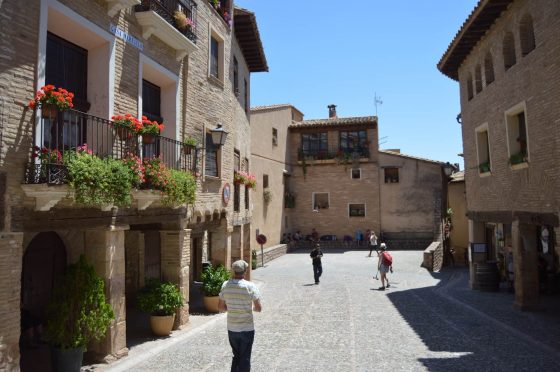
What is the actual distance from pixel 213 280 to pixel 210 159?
12.4 feet

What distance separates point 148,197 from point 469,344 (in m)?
7.54

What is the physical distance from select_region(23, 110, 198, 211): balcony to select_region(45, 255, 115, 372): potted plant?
177 cm

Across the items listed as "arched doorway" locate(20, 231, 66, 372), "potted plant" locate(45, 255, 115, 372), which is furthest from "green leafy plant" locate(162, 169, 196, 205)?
"arched doorway" locate(20, 231, 66, 372)

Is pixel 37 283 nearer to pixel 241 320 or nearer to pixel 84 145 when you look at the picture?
pixel 84 145

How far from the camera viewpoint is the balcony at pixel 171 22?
9.78 m

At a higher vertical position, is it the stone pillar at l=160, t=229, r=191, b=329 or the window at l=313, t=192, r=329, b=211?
the window at l=313, t=192, r=329, b=211

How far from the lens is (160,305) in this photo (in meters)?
10.4

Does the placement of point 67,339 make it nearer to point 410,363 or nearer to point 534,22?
point 410,363

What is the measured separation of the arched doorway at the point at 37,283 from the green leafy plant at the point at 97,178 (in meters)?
2.77

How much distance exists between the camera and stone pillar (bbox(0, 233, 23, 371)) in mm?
6312

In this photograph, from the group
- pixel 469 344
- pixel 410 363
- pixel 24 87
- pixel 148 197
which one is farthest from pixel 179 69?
pixel 469 344

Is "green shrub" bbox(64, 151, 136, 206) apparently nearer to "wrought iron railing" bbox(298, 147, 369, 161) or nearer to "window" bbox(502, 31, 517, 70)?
"window" bbox(502, 31, 517, 70)

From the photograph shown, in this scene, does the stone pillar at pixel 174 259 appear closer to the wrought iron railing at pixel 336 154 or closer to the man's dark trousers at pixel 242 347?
the man's dark trousers at pixel 242 347

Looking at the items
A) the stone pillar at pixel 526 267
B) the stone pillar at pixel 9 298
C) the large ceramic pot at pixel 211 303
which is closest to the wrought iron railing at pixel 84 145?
the stone pillar at pixel 9 298
